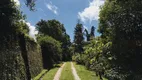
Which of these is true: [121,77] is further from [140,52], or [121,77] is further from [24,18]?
[24,18]

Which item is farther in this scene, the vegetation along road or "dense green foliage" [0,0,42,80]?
A: the vegetation along road

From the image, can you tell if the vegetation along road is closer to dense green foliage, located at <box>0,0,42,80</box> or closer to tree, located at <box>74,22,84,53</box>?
dense green foliage, located at <box>0,0,42,80</box>

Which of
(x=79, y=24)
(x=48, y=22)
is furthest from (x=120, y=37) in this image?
(x=79, y=24)

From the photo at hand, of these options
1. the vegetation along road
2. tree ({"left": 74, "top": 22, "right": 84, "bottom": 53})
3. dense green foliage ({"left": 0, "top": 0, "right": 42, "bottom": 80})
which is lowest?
the vegetation along road

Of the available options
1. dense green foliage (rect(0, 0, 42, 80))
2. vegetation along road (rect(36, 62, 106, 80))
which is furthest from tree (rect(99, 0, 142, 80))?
vegetation along road (rect(36, 62, 106, 80))

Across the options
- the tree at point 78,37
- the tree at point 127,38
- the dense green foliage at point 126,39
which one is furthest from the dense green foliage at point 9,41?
the tree at point 78,37

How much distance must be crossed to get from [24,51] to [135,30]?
12.1 meters

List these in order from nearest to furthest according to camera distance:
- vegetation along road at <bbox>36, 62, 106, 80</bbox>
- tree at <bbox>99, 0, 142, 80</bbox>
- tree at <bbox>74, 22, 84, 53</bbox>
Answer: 1. tree at <bbox>99, 0, 142, 80</bbox>
2. vegetation along road at <bbox>36, 62, 106, 80</bbox>
3. tree at <bbox>74, 22, 84, 53</bbox>

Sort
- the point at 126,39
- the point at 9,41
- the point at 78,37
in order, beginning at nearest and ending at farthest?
the point at 126,39, the point at 9,41, the point at 78,37

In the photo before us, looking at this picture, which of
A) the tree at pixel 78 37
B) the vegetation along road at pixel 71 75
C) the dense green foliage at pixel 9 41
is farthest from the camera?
the tree at pixel 78 37

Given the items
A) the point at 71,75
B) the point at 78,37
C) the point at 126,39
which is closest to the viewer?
the point at 126,39

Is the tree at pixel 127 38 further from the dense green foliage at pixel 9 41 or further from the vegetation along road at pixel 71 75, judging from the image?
the vegetation along road at pixel 71 75

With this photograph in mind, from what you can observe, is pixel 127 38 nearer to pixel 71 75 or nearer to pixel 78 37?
pixel 71 75

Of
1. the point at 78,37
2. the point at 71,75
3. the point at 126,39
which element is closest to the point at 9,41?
the point at 126,39
